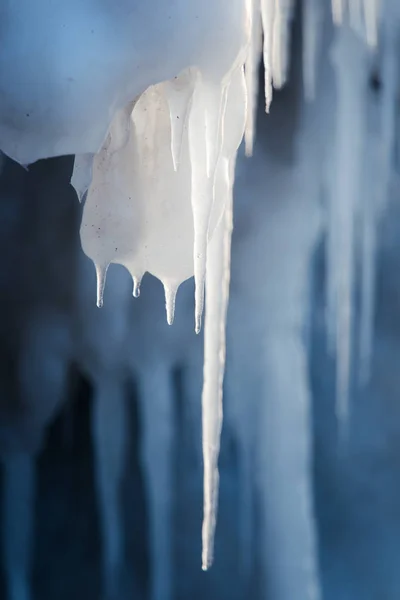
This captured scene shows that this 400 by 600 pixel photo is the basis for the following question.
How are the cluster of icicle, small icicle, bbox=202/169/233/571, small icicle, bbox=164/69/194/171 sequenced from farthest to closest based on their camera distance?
small icicle, bbox=202/169/233/571 → small icicle, bbox=164/69/194/171 → the cluster of icicle

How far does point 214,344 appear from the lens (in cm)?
124

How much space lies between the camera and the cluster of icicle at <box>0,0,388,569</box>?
0.68m

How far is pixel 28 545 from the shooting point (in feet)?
7.00

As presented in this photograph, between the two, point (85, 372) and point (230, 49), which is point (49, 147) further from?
point (85, 372)

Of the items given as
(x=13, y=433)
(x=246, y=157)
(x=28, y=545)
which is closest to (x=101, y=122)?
(x=246, y=157)

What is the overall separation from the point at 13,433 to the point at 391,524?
120 centimetres

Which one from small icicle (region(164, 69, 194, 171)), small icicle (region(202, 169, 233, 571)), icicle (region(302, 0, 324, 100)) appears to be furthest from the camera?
icicle (region(302, 0, 324, 100))

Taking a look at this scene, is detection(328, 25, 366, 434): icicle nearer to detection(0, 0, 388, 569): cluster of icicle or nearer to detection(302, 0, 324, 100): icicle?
detection(302, 0, 324, 100): icicle

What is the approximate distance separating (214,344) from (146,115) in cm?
48

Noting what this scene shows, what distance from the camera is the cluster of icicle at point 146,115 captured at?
2.23 feet

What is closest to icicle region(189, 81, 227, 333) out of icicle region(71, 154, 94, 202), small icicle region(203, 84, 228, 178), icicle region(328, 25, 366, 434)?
small icicle region(203, 84, 228, 178)

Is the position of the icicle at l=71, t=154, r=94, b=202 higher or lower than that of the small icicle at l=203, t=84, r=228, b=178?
lower

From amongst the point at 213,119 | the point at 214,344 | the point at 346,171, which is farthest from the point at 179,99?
the point at 346,171

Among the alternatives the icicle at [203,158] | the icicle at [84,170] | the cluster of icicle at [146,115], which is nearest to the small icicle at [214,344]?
the cluster of icicle at [146,115]
